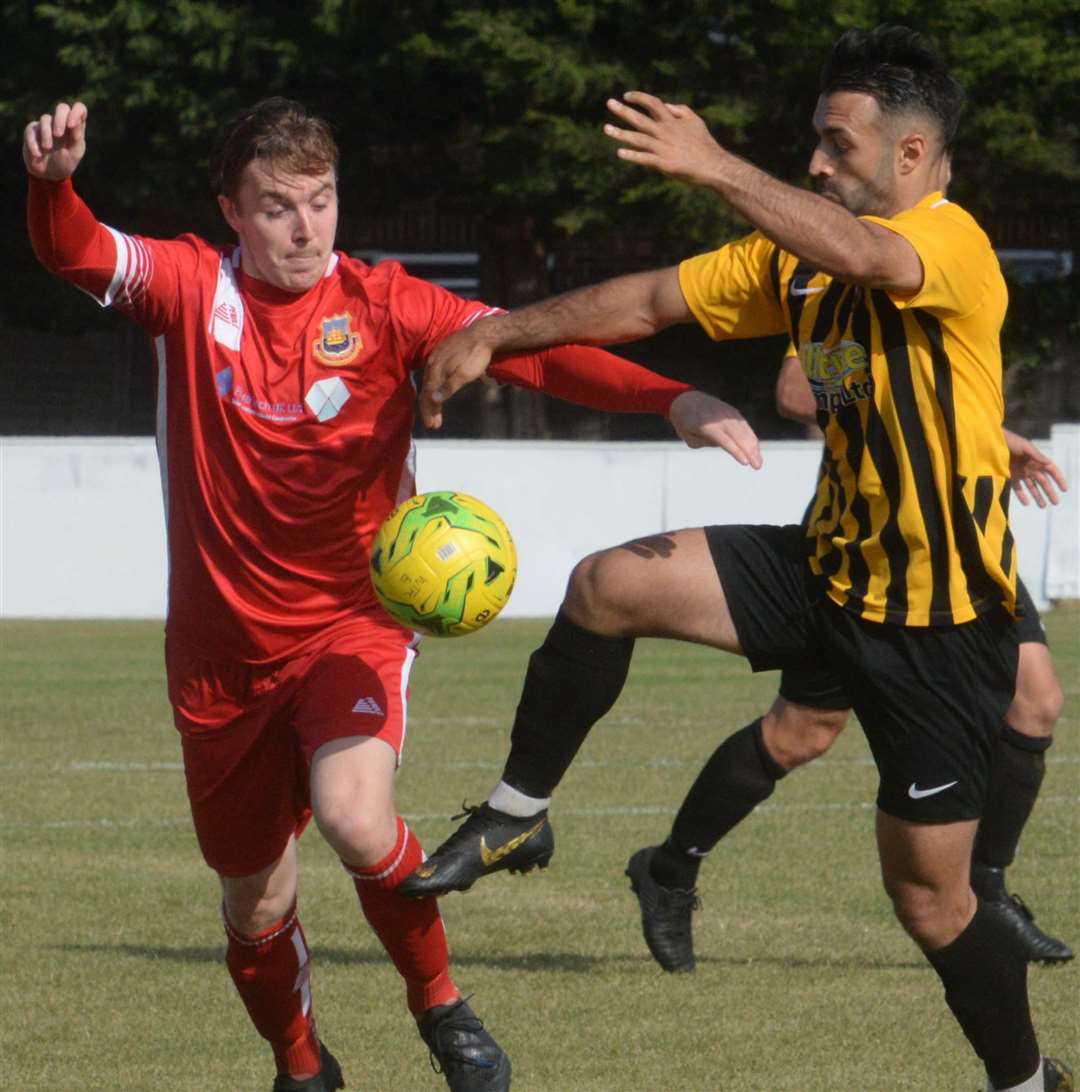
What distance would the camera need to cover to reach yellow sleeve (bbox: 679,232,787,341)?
4750 millimetres

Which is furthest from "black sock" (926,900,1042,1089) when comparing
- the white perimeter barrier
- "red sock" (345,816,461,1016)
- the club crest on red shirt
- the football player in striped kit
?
the white perimeter barrier

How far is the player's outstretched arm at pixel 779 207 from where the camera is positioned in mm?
3998

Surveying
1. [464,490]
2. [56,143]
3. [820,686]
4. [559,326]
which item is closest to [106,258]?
[56,143]

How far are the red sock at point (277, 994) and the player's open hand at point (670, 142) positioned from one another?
203cm

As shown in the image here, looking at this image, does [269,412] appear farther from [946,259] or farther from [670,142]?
[946,259]

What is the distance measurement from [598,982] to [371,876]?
5.32 ft

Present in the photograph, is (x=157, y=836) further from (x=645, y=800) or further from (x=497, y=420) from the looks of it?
(x=497, y=420)

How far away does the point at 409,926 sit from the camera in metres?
4.67

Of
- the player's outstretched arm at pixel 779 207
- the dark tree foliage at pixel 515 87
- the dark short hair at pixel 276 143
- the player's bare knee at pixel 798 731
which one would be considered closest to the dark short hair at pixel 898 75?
the player's outstretched arm at pixel 779 207

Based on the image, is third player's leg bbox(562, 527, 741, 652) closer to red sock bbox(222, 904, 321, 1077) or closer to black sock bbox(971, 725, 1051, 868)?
red sock bbox(222, 904, 321, 1077)

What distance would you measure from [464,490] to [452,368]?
14951 mm

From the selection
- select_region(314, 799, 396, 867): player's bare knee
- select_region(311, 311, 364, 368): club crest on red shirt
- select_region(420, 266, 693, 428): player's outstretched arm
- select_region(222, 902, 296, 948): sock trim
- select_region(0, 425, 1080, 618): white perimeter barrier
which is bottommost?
select_region(0, 425, 1080, 618): white perimeter barrier

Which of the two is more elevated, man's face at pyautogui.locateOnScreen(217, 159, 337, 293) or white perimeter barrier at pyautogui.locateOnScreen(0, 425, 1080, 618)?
man's face at pyautogui.locateOnScreen(217, 159, 337, 293)

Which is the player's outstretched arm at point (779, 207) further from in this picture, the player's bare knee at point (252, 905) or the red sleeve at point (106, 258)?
the player's bare knee at point (252, 905)
